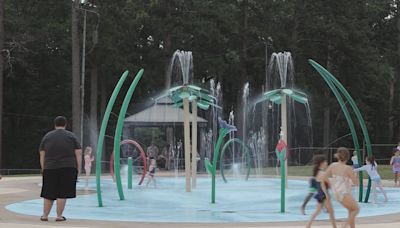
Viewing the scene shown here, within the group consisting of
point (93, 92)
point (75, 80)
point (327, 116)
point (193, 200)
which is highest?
point (75, 80)

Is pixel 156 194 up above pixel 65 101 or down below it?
below

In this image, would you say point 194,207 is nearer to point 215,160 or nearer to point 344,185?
point 215,160

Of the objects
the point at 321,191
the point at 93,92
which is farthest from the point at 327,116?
the point at 321,191

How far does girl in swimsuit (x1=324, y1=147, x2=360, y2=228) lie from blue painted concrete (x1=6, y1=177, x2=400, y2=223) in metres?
2.65

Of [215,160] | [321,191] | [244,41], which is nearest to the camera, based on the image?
[321,191]

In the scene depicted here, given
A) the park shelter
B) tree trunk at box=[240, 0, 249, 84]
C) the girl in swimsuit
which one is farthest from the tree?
the girl in swimsuit

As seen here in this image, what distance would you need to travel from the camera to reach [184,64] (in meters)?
19.7

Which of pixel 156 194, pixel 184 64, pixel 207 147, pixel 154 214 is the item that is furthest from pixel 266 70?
pixel 154 214

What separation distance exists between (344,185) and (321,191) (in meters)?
1.20

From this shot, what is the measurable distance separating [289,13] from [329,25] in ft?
10.4

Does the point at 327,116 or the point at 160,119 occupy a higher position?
the point at 327,116

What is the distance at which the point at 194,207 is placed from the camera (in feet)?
46.0

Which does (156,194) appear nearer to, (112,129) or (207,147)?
(207,147)

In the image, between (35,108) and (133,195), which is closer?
(133,195)
